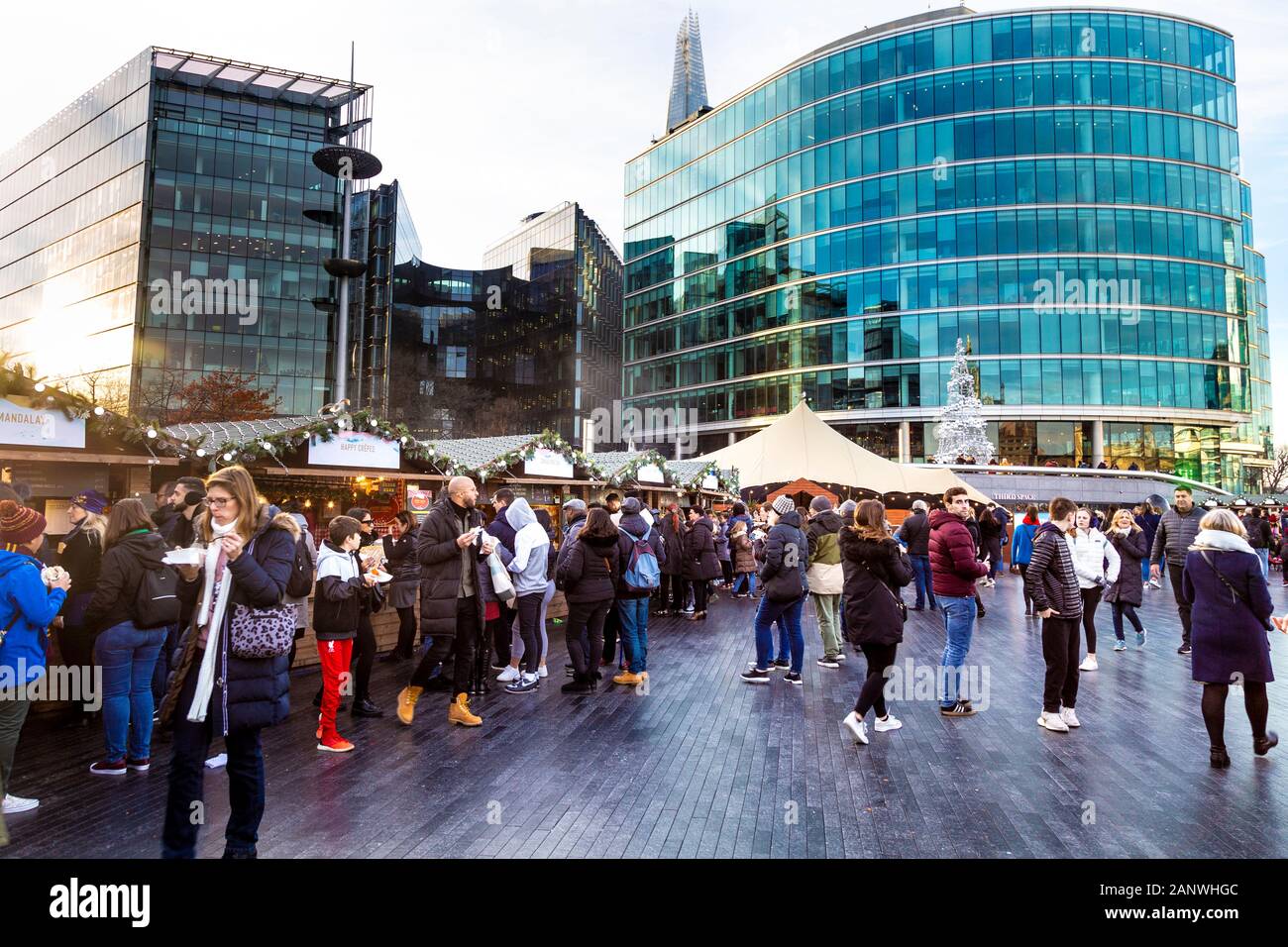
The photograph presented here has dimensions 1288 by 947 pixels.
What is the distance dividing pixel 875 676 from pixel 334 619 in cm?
422

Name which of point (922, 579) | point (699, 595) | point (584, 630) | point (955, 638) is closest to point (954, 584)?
point (955, 638)

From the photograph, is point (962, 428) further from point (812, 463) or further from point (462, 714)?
point (462, 714)

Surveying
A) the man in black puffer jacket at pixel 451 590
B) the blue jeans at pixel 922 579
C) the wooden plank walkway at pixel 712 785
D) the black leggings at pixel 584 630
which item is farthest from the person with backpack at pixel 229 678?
the blue jeans at pixel 922 579

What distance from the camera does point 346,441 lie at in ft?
35.2

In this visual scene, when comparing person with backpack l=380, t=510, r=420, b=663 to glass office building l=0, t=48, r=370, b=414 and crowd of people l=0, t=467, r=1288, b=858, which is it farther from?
glass office building l=0, t=48, r=370, b=414

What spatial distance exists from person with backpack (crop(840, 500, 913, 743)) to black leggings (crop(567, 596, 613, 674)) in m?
2.46

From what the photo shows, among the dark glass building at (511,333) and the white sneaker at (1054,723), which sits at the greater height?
the dark glass building at (511,333)

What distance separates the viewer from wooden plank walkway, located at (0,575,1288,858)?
3.83m

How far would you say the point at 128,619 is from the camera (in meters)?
4.73

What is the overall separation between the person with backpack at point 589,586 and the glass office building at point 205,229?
159ft

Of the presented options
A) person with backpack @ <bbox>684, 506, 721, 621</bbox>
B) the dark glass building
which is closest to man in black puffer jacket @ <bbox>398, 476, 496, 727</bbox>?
person with backpack @ <bbox>684, 506, 721, 621</bbox>

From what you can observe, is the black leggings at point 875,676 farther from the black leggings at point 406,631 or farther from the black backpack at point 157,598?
the black backpack at point 157,598

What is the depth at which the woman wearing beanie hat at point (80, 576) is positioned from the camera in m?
5.25
